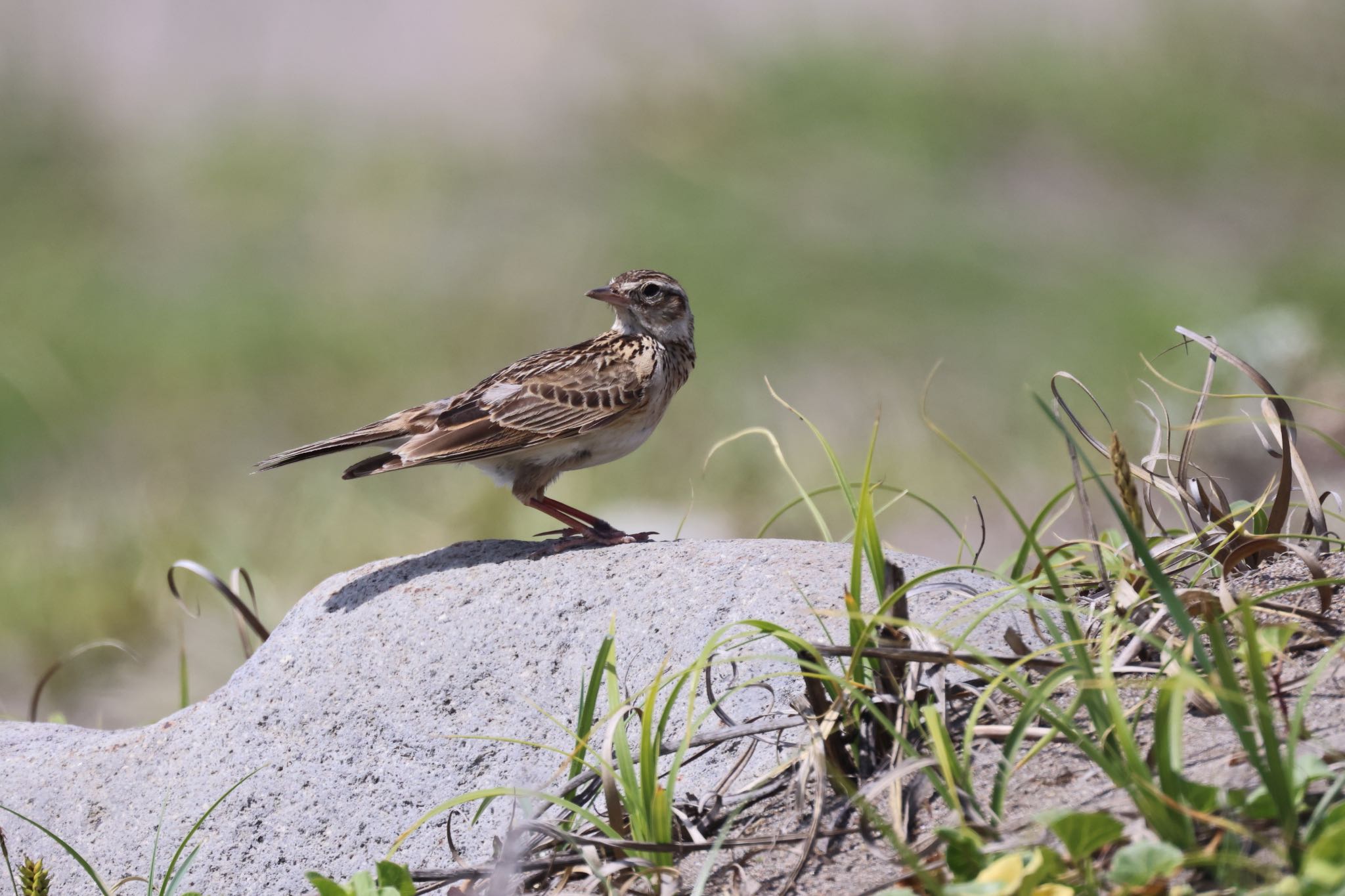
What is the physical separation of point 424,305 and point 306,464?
14.2 ft

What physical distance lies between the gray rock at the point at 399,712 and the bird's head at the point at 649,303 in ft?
6.44

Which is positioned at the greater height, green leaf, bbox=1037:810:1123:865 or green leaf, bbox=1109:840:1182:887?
green leaf, bbox=1037:810:1123:865

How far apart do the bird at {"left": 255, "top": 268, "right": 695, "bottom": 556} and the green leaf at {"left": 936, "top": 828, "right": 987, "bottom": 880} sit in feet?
8.69

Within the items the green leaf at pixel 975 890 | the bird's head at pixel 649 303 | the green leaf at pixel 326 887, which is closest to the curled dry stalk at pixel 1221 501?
the green leaf at pixel 975 890

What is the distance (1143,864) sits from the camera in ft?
7.05

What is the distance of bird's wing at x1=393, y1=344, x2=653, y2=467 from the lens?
5211 mm

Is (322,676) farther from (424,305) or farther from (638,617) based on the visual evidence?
(424,305)

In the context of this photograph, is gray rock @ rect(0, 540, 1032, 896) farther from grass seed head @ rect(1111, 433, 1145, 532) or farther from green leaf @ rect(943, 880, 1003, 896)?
green leaf @ rect(943, 880, 1003, 896)

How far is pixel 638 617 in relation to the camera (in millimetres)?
3820

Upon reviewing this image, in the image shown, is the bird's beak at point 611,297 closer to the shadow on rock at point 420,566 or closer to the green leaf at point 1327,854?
the shadow on rock at point 420,566

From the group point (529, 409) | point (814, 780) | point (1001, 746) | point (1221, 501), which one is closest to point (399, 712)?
point (814, 780)

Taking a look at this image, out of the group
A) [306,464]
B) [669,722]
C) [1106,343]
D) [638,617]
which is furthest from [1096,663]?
[1106,343]

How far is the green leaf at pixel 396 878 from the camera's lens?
2.83 m

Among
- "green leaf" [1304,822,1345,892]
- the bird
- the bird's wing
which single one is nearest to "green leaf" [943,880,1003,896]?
"green leaf" [1304,822,1345,892]
